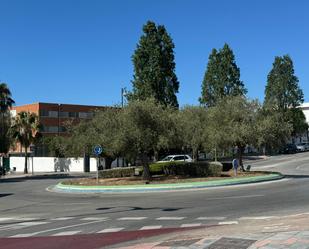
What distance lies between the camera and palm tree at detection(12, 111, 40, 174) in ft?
203

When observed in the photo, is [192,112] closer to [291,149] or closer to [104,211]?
[104,211]

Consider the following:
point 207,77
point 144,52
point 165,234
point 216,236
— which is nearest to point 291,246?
point 216,236

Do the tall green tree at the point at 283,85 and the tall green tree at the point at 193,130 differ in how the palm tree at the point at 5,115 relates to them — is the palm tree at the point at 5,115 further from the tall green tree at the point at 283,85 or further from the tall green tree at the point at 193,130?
the tall green tree at the point at 283,85

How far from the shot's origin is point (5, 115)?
198 ft

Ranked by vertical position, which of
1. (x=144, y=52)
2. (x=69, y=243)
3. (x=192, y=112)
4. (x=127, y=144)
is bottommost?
(x=69, y=243)

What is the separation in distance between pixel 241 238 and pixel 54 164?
2295 inches

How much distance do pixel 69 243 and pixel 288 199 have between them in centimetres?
1123

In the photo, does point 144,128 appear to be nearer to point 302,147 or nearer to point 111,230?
point 111,230

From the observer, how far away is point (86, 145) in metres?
35.0

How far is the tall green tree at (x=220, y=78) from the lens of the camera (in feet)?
265

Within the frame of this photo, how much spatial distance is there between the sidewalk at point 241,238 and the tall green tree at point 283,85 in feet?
287

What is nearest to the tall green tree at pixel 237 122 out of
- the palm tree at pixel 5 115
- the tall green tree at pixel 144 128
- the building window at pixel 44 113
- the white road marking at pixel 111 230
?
the tall green tree at pixel 144 128

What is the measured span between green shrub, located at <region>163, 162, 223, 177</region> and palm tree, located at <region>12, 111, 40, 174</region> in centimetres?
2737

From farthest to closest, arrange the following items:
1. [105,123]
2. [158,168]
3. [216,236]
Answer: [158,168]
[105,123]
[216,236]
